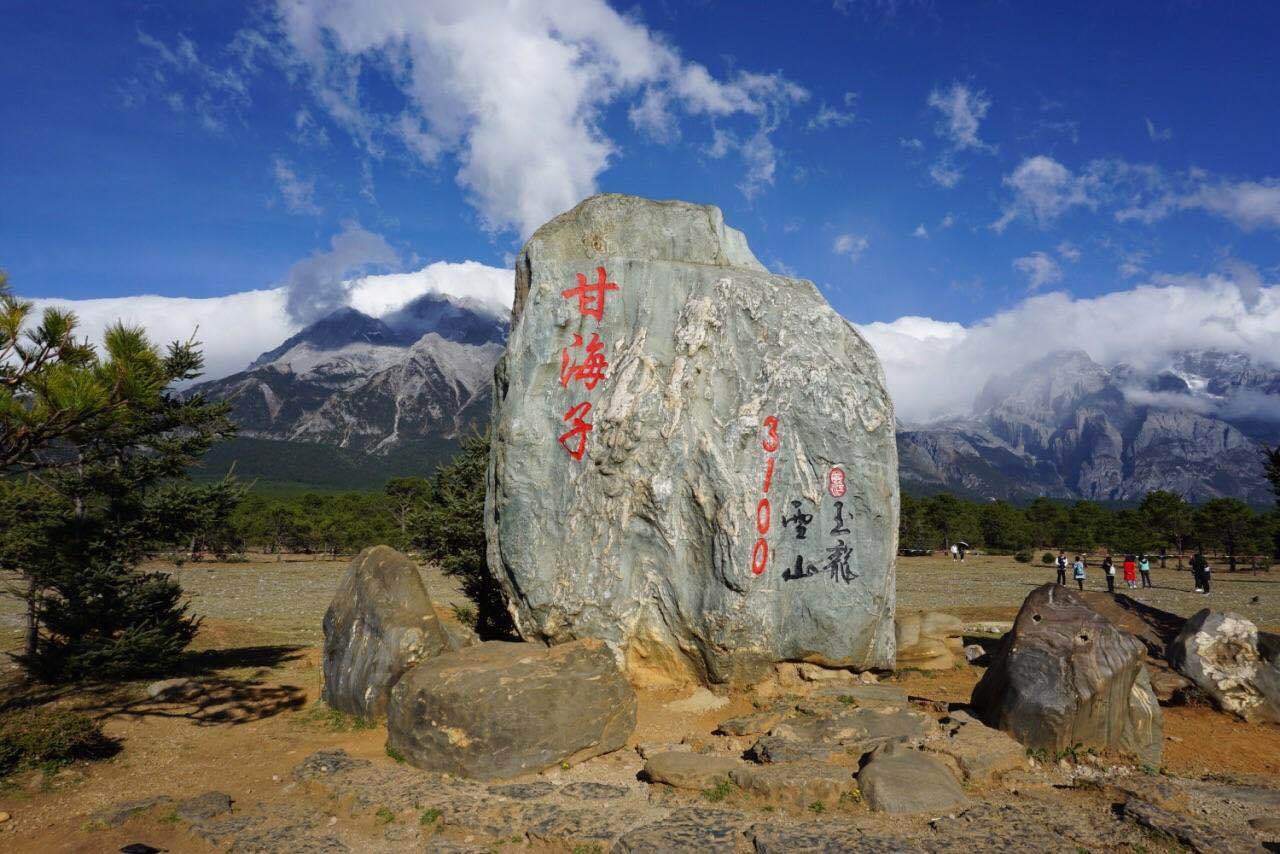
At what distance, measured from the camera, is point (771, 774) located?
9500 millimetres

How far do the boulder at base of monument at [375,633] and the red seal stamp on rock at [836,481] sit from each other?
26.2 feet

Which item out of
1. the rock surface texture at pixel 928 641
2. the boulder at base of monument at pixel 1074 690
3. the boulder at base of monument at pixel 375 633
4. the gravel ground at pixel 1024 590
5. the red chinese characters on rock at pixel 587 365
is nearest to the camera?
the boulder at base of monument at pixel 1074 690

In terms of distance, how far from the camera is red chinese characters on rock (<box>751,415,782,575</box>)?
44.3ft

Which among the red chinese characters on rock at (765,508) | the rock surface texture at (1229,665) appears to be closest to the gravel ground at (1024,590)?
the rock surface texture at (1229,665)

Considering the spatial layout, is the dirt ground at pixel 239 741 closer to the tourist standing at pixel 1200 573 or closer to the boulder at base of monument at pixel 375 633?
the boulder at base of monument at pixel 375 633

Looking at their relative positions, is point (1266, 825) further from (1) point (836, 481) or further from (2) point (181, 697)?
(2) point (181, 697)

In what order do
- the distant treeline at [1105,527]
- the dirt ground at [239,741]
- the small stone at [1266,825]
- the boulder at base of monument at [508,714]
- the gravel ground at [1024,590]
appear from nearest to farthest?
the small stone at [1266,825], the dirt ground at [239,741], the boulder at base of monument at [508,714], the gravel ground at [1024,590], the distant treeline at [1105,527]

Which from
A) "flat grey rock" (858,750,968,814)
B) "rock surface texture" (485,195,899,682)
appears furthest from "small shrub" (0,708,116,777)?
"flat grey rock" (858,750,968,814)

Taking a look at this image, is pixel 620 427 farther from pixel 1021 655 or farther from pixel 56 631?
pixel 56 631

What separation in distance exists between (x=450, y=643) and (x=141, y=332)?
Answer: 7.50 metres

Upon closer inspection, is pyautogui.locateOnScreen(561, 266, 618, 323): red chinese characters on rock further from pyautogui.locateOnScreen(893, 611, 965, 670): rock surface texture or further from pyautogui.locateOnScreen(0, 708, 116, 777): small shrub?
pyautogui.locateOnScreen(0, 708, 116, 777): small shrub

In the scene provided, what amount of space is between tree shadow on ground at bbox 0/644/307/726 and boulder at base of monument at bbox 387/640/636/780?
4867 millimetres

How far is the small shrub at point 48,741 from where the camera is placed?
10367mm

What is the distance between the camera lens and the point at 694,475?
1378 centimetres
